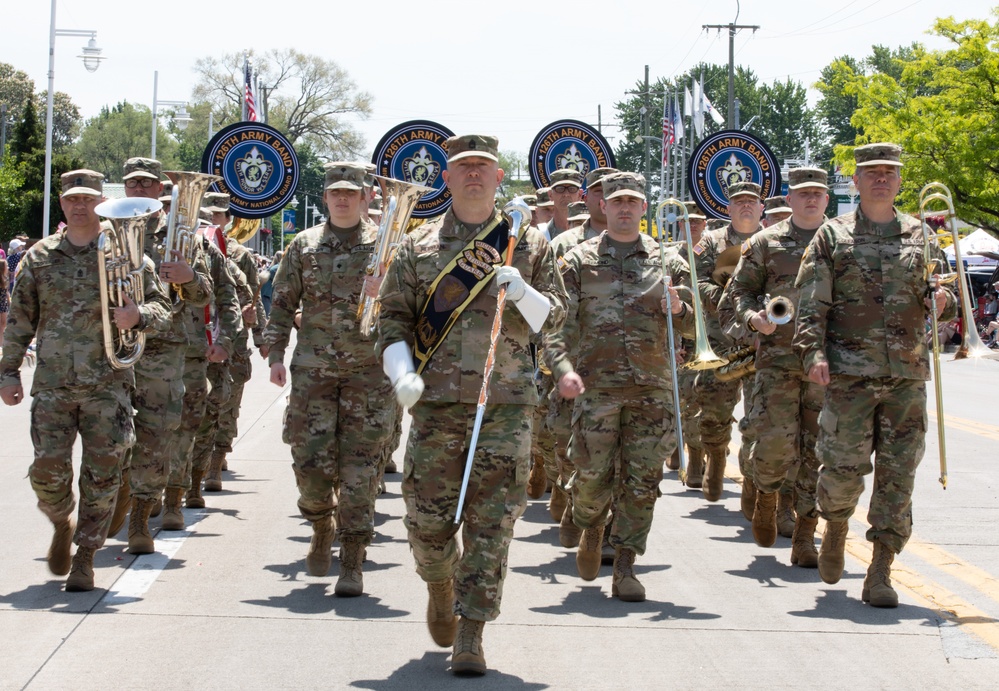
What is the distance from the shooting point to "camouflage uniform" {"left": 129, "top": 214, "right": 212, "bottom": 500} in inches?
352

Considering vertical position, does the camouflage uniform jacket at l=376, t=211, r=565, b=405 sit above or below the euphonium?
below

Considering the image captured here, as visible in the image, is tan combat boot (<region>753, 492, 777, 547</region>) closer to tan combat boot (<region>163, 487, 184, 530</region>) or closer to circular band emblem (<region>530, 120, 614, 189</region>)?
tan combat boot (<region>163, 487, 184, 530</region>)

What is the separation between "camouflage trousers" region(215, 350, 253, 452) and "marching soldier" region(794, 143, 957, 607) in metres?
5.15

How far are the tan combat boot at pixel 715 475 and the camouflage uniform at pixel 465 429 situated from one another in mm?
5346

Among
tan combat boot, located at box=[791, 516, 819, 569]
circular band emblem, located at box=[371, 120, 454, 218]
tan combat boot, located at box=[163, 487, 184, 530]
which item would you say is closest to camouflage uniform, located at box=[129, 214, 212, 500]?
tan combat boot, located at box=[163, 487, 184, 530]

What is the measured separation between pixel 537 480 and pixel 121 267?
4721 millimetres

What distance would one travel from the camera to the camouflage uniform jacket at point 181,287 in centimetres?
895

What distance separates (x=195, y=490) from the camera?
35.6 ft

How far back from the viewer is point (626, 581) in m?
7.79

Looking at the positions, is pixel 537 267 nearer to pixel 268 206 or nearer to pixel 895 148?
pixel 895 148

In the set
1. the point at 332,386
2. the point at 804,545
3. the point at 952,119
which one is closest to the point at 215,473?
the point at 332,386

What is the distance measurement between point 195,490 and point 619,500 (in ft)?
13.6

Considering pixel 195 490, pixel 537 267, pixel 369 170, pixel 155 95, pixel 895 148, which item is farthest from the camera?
pixel 155 95

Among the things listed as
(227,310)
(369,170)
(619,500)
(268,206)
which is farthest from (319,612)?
(268,206)
